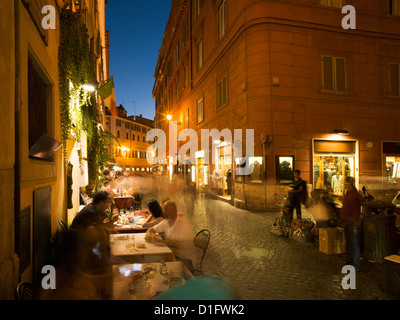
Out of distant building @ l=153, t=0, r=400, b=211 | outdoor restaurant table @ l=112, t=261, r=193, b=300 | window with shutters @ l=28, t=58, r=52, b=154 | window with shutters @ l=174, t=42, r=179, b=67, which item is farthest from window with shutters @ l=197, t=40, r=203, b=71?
outdoor restaurant table @ l=112, t=261, r=193, b=300

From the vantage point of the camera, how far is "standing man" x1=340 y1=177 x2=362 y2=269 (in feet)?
17.4

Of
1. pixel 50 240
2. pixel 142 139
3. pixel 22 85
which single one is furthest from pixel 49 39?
pixel 142 139

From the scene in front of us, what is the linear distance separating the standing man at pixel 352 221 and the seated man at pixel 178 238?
11.1ft

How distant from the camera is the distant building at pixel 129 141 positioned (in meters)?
56.2

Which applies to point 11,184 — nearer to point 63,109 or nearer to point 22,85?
point 22,85

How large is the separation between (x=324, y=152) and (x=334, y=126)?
1.37 meters

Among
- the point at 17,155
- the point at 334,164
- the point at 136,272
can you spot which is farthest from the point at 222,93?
the point at 17,155

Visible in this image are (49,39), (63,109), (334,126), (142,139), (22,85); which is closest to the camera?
(22,85)

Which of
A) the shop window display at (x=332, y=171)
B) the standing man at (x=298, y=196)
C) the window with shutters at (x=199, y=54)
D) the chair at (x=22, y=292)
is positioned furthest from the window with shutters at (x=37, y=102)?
the window with shutters at (x=199, y=54)

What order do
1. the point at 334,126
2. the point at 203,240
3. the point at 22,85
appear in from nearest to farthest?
the point at 22,85
the point at 203,240
the point at 334,126

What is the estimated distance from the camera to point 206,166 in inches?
777

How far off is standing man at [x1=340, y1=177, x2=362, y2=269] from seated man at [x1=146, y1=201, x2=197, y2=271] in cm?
338

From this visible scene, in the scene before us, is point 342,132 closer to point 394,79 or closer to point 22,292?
point 394,79

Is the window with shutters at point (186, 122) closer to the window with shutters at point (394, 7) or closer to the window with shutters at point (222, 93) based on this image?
the window with shutters at point (222, 93)
